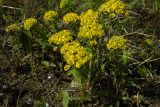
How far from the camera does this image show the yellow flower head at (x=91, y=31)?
305 cm

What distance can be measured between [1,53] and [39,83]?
1.78 feet

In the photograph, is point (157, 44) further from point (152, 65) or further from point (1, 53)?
point (1, 53)

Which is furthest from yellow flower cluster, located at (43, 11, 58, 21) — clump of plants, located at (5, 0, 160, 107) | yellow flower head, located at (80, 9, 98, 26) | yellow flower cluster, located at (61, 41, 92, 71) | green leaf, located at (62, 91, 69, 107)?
green leaf, located at (62, 91, 69, 107)

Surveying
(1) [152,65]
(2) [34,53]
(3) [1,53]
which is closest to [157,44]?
(1) [152,65]

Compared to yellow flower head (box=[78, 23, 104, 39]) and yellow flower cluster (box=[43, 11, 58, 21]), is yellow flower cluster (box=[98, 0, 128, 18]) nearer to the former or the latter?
Result: yellow flower head (box=[78, 23, 104, 39])

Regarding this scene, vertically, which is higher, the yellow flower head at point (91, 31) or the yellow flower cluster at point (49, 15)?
the yellow flower cluster at point (49, 15)

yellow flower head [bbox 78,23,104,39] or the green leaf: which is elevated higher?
yellow flower head [bbox 78,23,104,39]

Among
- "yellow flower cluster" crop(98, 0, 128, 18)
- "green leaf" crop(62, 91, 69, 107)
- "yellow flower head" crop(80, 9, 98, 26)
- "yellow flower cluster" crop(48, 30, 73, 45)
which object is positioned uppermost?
"yellow flower cluster" crop(98, 0, 128, 18)

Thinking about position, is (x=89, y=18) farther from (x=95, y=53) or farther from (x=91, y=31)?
(x=95, y=53)

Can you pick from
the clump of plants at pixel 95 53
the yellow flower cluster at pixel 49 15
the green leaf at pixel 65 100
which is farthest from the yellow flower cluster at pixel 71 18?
→ the green leaf at pixel 65 100

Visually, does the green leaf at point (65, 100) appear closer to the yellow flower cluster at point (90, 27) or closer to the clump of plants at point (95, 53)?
the clump of plants at point (95, 53)

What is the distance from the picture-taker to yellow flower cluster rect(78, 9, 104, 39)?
3.06 m

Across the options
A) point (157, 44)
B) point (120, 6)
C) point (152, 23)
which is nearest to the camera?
point (120, 6)

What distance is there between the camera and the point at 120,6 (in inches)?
127
